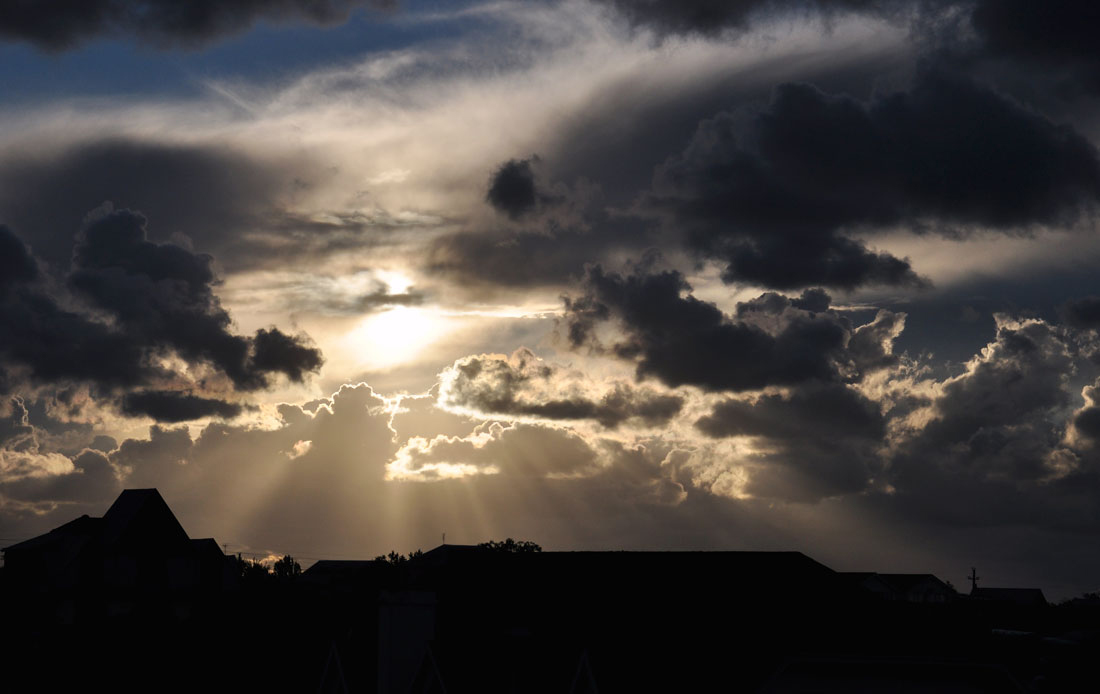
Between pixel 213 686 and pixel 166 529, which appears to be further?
pixel 166 529

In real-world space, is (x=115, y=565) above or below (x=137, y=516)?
below

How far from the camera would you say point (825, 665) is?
3875 cm

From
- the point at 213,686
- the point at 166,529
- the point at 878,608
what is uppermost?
the point at 166,529

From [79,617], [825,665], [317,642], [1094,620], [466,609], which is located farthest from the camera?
[1094,620]

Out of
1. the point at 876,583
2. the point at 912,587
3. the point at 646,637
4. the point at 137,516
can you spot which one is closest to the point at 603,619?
the point at 646,637

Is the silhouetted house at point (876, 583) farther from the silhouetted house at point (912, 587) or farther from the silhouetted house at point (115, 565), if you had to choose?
the silhouetted house at point (115, 565)

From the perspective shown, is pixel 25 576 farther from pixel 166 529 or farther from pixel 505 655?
pixel 505 655

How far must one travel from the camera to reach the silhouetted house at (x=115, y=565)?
101 meters

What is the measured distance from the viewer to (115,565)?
10362cm

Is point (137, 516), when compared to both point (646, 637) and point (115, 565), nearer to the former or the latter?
point (115, 565)

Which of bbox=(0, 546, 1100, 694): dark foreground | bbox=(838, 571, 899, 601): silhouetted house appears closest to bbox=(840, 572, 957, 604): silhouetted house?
bbox=(838, 571, 899, 601): silhouetted house

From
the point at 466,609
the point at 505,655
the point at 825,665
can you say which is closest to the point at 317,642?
the point at 466,609

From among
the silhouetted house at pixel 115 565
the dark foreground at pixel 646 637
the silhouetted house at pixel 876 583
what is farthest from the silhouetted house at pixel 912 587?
the dark foreground at pixel 646 637

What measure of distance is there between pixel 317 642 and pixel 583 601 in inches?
703
